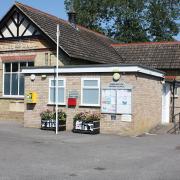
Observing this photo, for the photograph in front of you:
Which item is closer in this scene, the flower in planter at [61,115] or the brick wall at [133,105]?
the brick wall at [133,105]

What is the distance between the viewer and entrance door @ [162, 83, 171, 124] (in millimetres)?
24017

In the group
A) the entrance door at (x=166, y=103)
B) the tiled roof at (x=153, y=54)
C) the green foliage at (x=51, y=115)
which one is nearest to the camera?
the green foliage at (x=51, y=115)

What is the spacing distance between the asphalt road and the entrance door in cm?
516

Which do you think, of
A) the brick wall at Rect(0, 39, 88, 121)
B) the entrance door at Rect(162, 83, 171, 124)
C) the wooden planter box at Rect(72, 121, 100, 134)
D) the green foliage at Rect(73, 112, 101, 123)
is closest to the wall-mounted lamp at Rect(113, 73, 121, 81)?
the green foliage at Rect(73, 112, 101, 123)

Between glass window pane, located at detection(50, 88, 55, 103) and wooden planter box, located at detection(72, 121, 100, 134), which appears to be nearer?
wooden planter box, located at detection(72, 121, 100, 134)

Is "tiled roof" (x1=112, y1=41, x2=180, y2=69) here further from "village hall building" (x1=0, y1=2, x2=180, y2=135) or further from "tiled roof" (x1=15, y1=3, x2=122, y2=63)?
"tiled roof" (x1=15, y1=3, x2=122, y2=63)

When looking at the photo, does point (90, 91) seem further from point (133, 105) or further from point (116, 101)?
point (133, 105)

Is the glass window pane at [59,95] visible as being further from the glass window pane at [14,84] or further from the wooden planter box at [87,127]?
the glass window pane at [14,84]

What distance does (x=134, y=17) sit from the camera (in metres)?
50.7

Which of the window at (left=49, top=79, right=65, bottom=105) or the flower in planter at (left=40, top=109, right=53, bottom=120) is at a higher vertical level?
the window at (left=49, top=79, right=65, bottom=105)

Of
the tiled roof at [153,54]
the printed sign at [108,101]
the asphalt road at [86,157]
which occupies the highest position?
the tiled roof at [153,54]

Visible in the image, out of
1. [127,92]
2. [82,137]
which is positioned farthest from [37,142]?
[127,92]

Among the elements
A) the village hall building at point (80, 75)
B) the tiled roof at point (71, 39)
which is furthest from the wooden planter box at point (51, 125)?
the tiled roof at point (71, 39)

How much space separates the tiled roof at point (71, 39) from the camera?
25.0m
